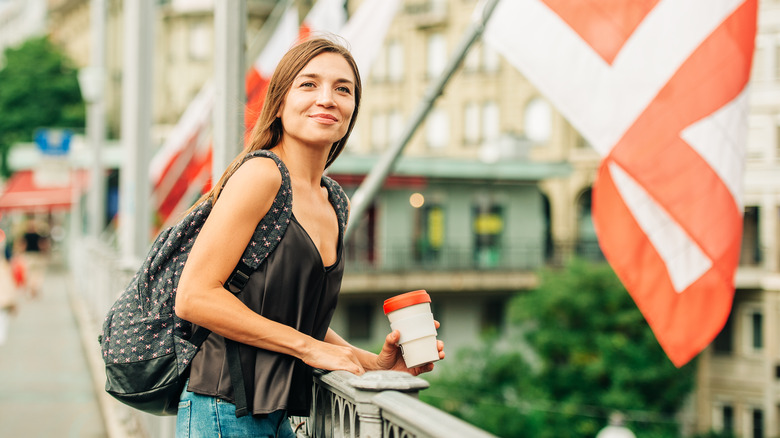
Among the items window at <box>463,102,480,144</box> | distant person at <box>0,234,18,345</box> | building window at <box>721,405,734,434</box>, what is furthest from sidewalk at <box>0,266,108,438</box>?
building window at <box>721,405,734,434</box>

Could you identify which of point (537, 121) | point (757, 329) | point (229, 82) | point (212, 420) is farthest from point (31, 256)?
point (757, 329)

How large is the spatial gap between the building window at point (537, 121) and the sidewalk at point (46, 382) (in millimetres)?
37667

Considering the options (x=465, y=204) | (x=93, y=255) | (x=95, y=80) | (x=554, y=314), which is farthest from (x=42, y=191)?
(x=93, y=255)

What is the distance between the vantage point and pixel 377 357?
293 cm

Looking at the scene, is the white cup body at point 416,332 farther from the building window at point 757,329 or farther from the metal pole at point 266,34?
the building window at point 757,329

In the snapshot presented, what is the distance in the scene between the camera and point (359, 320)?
44188 mm

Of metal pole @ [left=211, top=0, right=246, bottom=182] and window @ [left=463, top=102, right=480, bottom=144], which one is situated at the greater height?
window @ [left=463, top=102, right=480, bottom=144]

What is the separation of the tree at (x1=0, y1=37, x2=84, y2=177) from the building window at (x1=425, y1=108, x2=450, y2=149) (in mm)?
20833

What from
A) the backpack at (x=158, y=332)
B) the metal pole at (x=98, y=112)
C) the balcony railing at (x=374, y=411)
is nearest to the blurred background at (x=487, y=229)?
the metal pole at (x=98, y=112)

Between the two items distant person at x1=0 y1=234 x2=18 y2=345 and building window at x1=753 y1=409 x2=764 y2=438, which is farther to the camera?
building window at x1=753 y1=409 x2=764 y2=438

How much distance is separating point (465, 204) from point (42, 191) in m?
19.3

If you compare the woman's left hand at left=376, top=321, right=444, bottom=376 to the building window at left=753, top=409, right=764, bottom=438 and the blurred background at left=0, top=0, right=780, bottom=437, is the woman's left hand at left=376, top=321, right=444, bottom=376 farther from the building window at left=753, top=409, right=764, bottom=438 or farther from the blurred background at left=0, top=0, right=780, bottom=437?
the building window at left=753, top=409, right=764, bottom=438

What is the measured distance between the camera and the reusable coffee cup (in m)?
2.66

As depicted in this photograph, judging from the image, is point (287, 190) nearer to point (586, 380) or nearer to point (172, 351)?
point (172, 351)
